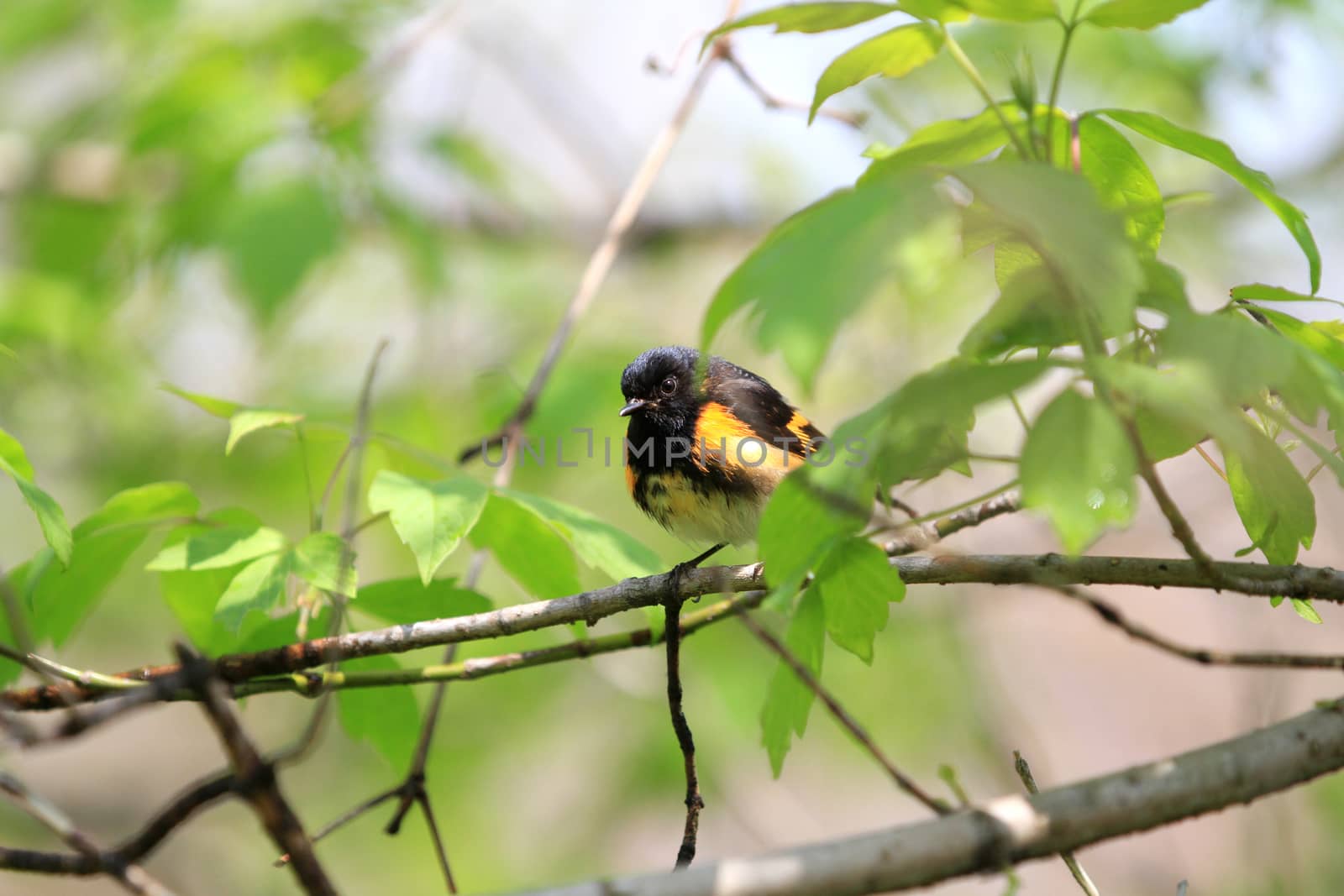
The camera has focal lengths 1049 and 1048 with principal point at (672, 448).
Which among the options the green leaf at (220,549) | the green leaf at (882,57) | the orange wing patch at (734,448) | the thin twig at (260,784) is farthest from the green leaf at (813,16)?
the orange wing patch at (734,448)

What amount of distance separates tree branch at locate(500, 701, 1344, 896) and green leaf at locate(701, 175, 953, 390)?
492mm

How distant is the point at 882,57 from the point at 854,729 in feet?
3.11

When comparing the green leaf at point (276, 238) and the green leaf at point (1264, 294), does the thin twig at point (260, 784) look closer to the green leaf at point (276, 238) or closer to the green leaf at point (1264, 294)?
the green leaf at point (1264, 294)

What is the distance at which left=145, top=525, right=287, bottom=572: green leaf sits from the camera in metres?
1.78

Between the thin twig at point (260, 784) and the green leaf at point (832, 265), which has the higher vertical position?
the green leaf at point (832, 265)

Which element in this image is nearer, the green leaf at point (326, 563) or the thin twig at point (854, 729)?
the thin twig at point (854, 729)

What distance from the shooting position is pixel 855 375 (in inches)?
233

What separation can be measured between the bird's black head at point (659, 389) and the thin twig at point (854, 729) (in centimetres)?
215

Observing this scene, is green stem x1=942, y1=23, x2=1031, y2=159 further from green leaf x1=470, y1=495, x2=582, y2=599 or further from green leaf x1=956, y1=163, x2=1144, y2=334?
green leaf x1=470, y1=495, x2=582, y2=599

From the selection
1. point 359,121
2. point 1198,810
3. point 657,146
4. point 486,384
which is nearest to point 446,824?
point 486,384

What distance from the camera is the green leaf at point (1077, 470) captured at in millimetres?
1047

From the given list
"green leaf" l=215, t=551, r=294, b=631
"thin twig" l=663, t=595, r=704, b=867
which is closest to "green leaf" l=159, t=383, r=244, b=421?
"green leaf" l=215, t=551, r=294, b=631

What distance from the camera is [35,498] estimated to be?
161 cm

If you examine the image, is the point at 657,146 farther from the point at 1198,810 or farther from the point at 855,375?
the point at 855,375
